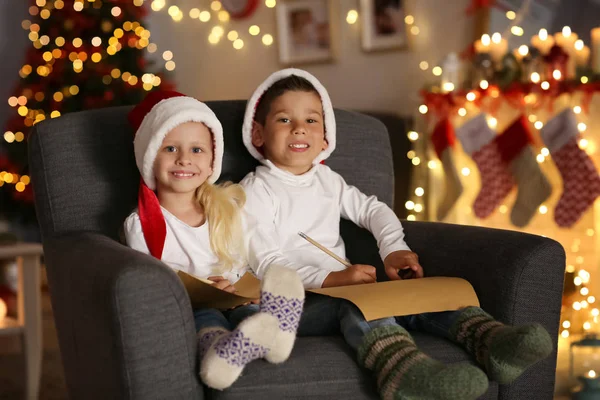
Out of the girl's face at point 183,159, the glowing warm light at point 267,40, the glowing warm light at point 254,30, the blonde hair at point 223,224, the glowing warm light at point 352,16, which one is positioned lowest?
the blonde hair at point 223,224

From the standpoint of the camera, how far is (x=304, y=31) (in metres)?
4.43

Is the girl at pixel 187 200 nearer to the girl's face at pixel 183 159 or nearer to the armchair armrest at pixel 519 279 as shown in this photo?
the girl's face at pixel 183 159

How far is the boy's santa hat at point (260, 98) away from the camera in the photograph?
6.70ft

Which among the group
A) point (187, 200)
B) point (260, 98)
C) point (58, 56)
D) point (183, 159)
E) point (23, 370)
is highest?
point (58, 56)

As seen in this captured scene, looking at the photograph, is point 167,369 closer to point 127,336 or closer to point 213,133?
point 127,336

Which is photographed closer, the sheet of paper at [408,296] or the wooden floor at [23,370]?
the sheet of paper at [408,296]

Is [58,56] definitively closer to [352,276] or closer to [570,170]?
[570,170]

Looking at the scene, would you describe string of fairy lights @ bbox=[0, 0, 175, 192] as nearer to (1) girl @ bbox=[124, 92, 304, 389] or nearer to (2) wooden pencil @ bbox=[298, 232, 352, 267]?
(1) girl @ bbox=[124, 92, 304, 389]

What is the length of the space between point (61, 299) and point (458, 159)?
2097 mm

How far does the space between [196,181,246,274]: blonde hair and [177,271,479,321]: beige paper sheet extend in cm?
18

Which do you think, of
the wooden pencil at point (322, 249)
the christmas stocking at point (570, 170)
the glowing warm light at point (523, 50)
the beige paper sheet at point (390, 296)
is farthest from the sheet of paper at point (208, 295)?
the glowing warm light at point (523, 50)

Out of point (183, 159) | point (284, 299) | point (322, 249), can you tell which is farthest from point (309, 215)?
point (284, 299)

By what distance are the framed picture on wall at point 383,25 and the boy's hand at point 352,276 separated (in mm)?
2422

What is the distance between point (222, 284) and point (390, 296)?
0.37 metres
